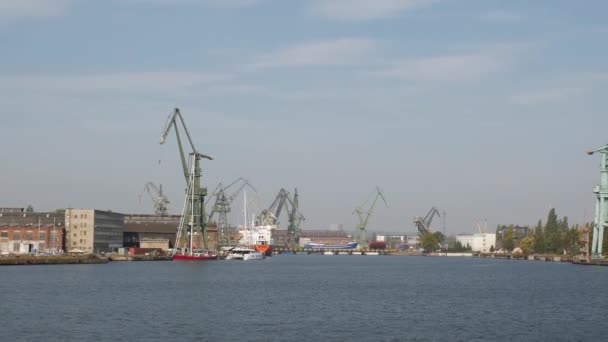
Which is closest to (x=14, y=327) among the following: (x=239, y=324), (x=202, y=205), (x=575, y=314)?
(x=239, y=324)

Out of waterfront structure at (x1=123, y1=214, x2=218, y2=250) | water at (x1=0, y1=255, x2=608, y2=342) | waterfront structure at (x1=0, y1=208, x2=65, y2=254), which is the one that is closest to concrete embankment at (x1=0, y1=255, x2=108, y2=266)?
waterfront structure at (x1=0, y1=208, x2=65, y2=254)

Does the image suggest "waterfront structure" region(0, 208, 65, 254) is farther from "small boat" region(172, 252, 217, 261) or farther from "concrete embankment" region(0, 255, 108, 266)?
"small boat" region(172, 252, 217, 261)

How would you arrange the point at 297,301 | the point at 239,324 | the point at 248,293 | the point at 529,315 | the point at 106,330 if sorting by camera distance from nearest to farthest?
1. the point at 106,330
2. the point at 239,324
3. the point at 529,315
4. the point at 297,301
5. the point at 248,293

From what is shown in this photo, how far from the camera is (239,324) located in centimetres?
4725

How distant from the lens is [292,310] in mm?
54875

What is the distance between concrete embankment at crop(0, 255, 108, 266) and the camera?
380 feet

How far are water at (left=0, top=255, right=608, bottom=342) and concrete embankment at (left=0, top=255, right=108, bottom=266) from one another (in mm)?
31639

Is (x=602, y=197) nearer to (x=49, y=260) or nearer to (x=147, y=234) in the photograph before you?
(x=49, y=260)

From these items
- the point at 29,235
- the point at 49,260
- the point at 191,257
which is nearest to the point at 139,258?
the point at 191,257

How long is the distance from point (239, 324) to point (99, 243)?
108768 millimetres

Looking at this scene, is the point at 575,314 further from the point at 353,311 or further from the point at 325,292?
the point at 325,292

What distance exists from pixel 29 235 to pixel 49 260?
25502mm

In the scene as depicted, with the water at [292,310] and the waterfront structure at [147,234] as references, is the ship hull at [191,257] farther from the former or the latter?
the water at [292,310]

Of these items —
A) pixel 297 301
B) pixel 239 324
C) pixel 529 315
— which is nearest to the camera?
pixel 239 324
